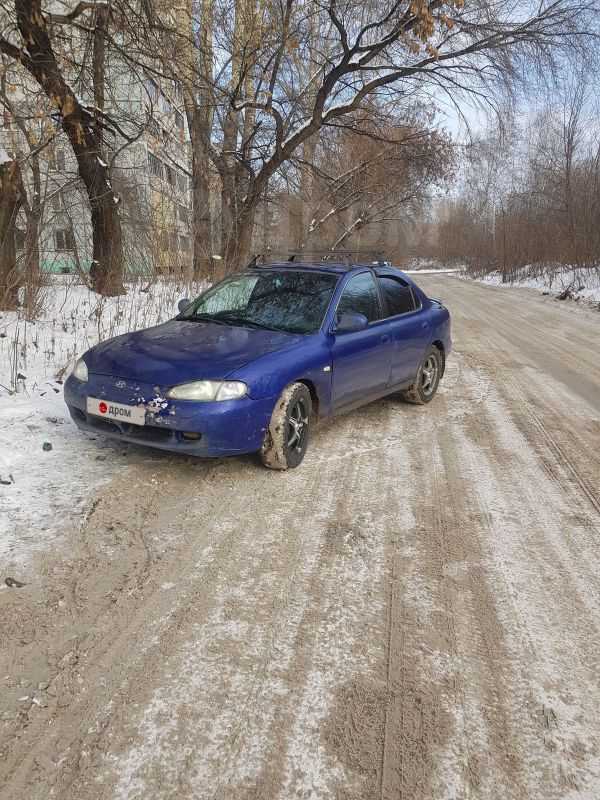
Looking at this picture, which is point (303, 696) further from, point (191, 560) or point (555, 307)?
point (555, 307)

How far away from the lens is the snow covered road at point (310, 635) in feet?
5.77

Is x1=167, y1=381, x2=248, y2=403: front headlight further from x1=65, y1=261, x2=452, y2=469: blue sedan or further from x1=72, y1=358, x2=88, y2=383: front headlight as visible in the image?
x1=72, y1=358, x2=88, y2=383: front headlight

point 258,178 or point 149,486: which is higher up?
point 258,178

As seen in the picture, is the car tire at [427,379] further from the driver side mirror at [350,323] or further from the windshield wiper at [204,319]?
the windshield wiper at [204,319]

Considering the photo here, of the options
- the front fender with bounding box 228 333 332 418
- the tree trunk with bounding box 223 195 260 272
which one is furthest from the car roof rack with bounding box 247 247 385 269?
the tree trunk with bounding box 223 195 260 272

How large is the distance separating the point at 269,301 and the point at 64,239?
877cm

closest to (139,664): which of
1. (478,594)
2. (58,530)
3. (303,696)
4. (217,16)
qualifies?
(303,696)

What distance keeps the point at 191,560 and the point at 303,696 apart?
3.54 feet

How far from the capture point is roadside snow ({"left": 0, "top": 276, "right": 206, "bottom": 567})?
3.23 meters

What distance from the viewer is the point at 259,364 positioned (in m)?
3.85

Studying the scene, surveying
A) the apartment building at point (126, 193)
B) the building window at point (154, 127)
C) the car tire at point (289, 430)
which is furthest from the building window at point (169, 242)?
the car tire at point (289, 430)

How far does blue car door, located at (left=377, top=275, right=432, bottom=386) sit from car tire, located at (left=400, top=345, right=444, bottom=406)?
0.15m

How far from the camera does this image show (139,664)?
2160 mm

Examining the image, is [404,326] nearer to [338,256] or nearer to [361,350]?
[361,350]
